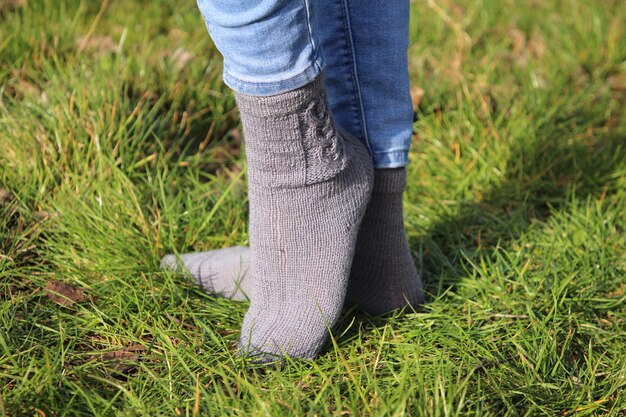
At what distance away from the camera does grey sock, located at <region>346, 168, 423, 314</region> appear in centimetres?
130

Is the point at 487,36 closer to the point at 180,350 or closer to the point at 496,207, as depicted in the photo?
the point at 496,207

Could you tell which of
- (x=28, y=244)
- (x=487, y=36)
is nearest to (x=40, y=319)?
(x=28, y=244)

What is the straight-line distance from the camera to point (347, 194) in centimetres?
119

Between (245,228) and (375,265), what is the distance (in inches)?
14.2

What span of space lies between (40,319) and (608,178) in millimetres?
1357

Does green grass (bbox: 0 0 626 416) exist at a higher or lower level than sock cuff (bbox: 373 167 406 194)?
lower

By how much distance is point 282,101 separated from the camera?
3.39 feet

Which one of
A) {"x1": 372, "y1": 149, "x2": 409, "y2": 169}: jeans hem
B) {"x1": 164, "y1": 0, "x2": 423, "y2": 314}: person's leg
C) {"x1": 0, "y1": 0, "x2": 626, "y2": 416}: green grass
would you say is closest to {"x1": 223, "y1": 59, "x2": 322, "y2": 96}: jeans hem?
{"x1": 164, "y1": 0, "x2": 423, "y2": 314}: person's leg

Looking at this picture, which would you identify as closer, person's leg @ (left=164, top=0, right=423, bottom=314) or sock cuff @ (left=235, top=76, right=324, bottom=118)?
sock cuff @ (left=235, top=76, right=324, bottom=118)

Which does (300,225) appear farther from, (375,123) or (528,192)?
(528,192)

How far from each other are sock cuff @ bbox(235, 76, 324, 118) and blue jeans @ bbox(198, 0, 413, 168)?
1 centimetres

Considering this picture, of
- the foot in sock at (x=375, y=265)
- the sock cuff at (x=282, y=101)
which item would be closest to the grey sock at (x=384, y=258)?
the foot in sock at (x=375, y=265)

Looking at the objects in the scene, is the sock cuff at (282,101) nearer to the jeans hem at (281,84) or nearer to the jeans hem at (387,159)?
the jeans hem at (281,84)

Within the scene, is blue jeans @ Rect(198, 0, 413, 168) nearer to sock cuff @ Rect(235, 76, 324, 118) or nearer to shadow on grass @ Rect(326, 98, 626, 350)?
sock cuff @ Rect(235, 76, 324, 118)
